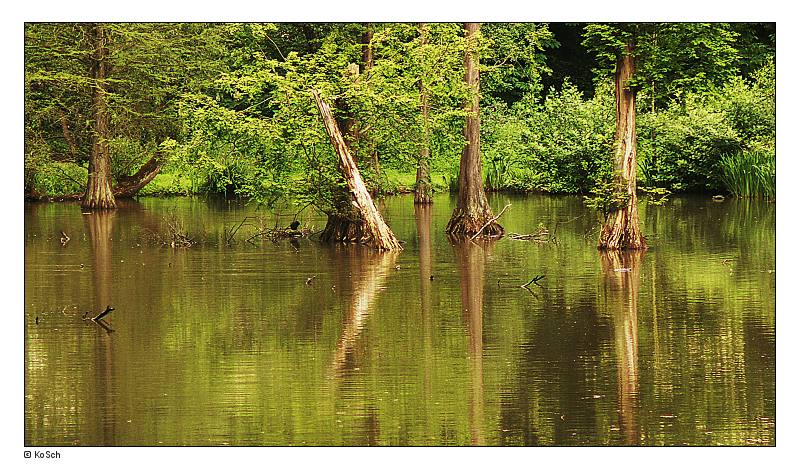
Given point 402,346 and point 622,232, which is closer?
point 402,346

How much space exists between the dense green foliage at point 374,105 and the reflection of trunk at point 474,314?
2317 millimetres

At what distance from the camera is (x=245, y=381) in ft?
33.1

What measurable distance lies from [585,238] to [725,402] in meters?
14.2

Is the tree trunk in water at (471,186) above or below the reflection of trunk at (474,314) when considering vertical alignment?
above

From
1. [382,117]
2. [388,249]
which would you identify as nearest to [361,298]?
[388,249]

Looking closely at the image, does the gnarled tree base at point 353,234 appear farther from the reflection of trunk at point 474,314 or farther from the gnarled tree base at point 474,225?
the gnarled tree base at point 474,225

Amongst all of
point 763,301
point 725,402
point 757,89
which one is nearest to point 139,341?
point 725,402

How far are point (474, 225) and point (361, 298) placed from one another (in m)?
9.37

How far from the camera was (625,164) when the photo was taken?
19.5 meters

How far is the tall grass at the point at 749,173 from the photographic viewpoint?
3334cm

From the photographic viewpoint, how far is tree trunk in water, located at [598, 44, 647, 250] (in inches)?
757

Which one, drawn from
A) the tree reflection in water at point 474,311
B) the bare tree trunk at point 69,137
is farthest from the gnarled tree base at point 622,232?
the bare tree trunk at point 69,137

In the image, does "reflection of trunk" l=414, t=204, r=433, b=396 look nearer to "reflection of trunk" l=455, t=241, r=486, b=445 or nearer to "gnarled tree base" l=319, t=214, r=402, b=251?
"reflection of trunk" l=455, t=241, r=486, b=445

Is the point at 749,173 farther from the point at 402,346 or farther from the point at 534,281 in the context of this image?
the point at 402,346
